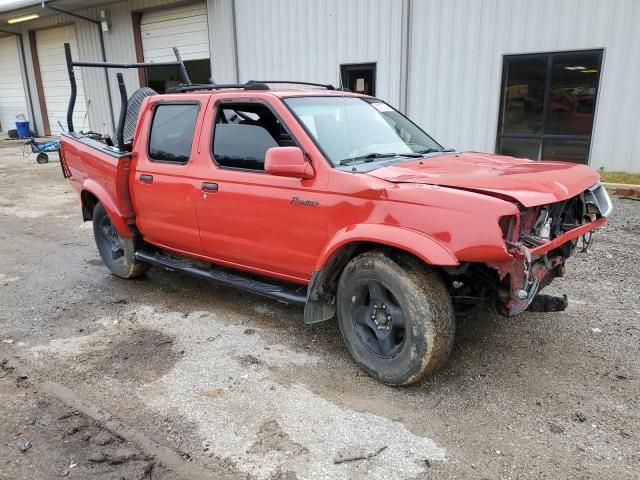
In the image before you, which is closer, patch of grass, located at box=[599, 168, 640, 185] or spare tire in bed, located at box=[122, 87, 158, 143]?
spare tire in bed, located at box=[122, 87, 158, 143]

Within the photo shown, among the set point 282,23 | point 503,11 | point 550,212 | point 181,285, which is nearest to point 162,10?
point 282,23

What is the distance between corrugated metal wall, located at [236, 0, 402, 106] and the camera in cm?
1144

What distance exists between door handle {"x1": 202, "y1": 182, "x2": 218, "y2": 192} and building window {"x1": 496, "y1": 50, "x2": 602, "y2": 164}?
25.7ft

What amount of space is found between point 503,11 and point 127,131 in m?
7.55

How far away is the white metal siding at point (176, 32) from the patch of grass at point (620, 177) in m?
11.6

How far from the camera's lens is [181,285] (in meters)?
5.60

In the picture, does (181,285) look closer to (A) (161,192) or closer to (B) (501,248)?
(A) (161,192)

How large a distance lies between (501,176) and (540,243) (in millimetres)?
544

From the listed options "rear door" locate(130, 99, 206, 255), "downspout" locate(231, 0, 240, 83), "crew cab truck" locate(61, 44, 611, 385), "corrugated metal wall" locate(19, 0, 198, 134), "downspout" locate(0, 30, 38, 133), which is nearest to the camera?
"crew cab truck" locate(61, 44, 611, 385)

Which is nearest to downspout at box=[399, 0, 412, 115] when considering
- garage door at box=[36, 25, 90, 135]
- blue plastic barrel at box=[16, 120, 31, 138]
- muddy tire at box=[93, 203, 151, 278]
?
muddy tire at box=[93, 203, 151, 278]

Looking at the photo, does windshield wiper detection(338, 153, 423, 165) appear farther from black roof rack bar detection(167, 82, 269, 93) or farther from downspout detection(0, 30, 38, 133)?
downspout detection(0, 30, 38, 133)

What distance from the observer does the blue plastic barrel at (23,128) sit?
22578 millimetres

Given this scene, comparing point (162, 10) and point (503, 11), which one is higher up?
point (162, 10)

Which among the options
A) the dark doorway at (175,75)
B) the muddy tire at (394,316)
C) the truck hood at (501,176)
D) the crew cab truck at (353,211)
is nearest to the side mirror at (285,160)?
the crew cab truck at (353,211)
